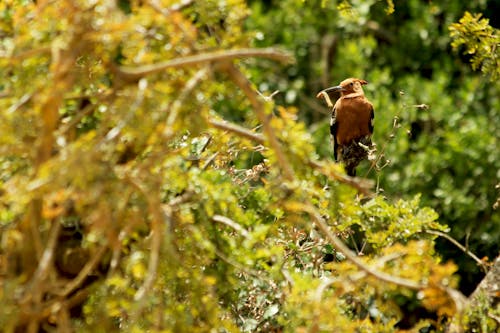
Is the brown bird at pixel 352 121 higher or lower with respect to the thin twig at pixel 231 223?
lower

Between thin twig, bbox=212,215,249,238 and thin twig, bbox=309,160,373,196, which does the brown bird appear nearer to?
thin twig, bbox=212,215,249,238

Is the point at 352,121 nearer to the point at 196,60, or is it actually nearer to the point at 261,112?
the point at 261,112

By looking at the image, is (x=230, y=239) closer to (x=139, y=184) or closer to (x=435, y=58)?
(x=139, y=184)

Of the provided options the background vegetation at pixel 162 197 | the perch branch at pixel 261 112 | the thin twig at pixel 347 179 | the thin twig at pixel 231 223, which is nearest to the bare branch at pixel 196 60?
the background vegetation at pixel 162 197

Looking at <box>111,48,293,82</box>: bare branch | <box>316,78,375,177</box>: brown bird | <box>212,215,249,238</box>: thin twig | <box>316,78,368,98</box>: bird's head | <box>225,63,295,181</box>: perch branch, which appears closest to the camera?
<box>111,48,293,82</box>: bare branch

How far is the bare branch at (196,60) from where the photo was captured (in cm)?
276

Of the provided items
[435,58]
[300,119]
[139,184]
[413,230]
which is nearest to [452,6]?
[435,58]

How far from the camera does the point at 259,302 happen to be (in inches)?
164

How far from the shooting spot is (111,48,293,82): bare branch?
276 centimetres

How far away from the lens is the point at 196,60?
2.79 metres

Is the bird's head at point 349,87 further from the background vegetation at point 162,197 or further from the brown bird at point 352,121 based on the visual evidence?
the background vegetation at point 162,197

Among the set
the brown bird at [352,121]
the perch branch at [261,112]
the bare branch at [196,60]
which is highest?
the bare branch at [196,60]

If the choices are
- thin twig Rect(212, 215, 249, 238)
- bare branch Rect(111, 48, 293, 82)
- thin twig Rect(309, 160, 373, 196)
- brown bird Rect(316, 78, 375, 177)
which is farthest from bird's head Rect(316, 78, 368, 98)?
bare branch Rect(111, 48, 293, 82)

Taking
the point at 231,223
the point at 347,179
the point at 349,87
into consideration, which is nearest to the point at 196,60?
the point at 347,179
